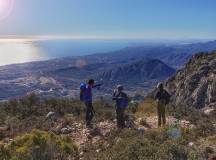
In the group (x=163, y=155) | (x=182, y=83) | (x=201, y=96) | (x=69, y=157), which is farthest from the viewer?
(x=182, y=83)

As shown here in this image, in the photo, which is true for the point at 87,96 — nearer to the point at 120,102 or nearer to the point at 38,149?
the point at 120,102

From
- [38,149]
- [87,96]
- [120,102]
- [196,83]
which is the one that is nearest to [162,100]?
[120,102]

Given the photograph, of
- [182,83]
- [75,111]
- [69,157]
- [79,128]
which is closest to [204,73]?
[182,83]

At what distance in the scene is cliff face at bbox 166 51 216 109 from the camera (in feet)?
136

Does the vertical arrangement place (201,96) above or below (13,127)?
below

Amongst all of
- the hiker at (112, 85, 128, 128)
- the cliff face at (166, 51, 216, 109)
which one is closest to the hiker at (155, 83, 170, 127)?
the hiker at (112, 85, 128, 128)

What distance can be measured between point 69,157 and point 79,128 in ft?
13.3

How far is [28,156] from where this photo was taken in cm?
755

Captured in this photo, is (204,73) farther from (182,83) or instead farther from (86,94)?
(86,94)

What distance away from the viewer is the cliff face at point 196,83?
136ft

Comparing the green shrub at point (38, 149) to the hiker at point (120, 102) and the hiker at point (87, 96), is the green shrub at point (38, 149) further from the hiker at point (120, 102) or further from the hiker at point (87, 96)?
the hiker at point (87, 96)

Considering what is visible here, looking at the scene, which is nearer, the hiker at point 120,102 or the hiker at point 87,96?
the hiker at point 120,102

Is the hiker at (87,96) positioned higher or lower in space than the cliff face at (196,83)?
higher

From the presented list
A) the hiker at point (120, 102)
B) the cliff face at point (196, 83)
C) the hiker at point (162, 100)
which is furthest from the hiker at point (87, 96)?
the cliff face at point (196, 83)
